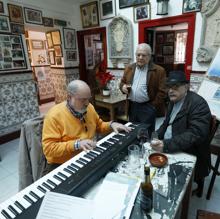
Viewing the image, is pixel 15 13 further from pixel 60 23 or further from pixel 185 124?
pixel 185 124

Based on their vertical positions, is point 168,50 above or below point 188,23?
below

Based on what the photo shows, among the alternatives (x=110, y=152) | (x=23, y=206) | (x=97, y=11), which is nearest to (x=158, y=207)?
(x=110, y=152)

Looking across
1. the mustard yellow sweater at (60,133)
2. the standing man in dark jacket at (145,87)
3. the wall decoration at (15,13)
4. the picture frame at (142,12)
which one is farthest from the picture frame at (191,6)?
the wall decoration at (15,13)

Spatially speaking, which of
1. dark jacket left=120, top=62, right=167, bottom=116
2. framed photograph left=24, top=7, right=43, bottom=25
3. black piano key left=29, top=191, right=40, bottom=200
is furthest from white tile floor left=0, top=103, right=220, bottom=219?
framed photograph left=24, top=7, right=43, bottom=25

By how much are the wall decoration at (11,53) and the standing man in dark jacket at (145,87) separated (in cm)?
204

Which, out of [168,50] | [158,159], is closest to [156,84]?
[158,159]

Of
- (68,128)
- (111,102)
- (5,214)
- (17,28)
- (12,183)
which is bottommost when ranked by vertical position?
(12,183)

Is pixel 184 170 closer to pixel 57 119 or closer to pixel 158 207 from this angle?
pixel 158 207

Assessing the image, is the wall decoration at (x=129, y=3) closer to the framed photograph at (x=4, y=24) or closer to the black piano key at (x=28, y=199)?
the framed photograph at (x=4, y=24)

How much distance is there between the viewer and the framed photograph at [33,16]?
318 cm

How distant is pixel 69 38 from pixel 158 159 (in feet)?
11.6

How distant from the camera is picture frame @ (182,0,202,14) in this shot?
2520mm

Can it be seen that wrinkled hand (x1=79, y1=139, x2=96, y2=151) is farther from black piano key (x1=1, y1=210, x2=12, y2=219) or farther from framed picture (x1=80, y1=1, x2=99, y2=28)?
framed picture (x1=80, y1=1, x2=99, y2=28)

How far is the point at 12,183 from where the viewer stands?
212 cm
